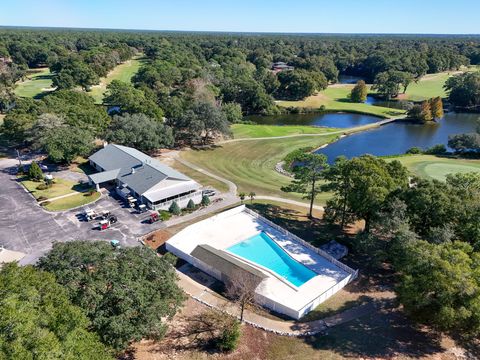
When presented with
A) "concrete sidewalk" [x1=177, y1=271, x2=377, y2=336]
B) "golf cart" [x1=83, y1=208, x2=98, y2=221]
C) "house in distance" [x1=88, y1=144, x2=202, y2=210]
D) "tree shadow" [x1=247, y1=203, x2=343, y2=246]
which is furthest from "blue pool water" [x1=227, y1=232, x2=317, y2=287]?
"golf cart" [x1=83, y1=208, x2=98, y2=221]

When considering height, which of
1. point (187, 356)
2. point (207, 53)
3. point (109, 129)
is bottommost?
point (187, 356)

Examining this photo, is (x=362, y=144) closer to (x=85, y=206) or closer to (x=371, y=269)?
(x=371, y=269)

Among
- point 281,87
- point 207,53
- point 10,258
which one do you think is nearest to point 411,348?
point 10,258

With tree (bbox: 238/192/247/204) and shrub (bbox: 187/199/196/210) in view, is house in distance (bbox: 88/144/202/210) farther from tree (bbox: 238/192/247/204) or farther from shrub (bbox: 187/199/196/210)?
tree (bbox: 238/192/247/204)

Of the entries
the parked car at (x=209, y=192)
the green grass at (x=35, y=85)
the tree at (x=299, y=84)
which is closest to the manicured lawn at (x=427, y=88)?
the tree at (x=299, y=84)

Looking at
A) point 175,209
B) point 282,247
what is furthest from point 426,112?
point 175,209

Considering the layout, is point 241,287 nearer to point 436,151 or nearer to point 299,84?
point 436,151
